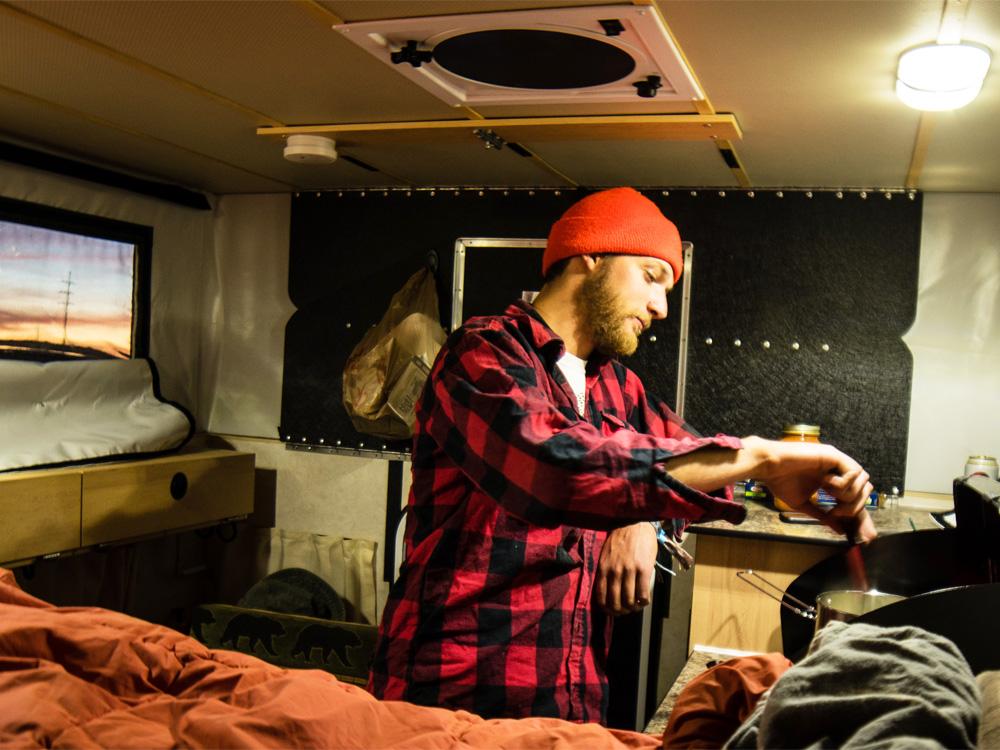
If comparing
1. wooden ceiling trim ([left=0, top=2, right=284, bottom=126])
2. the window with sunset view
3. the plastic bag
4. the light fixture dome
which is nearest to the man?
the light fixture dome

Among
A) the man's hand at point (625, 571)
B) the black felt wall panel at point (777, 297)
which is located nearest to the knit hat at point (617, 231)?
the man's hand at point (625, 571)

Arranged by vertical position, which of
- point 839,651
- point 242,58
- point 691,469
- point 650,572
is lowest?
point 650,572

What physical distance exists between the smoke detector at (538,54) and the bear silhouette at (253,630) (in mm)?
1907

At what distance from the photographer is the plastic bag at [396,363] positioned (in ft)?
10.9

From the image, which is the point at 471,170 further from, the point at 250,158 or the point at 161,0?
the point at 161,0

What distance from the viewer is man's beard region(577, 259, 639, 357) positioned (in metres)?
1.68

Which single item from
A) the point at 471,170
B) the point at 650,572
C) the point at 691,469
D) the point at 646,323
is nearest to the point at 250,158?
the point at 471,170

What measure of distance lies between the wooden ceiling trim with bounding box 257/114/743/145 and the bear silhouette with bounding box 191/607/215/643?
5.50 ft

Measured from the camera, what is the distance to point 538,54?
187cm

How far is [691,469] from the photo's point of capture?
3.66ft

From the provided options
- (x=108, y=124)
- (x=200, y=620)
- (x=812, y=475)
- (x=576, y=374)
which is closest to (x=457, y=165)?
(x=108, y=124)

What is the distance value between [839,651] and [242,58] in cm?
169

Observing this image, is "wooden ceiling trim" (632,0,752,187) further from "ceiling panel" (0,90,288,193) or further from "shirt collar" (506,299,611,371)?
"ceiling panel" (0,90,288,193)

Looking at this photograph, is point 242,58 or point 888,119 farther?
point 888,119
